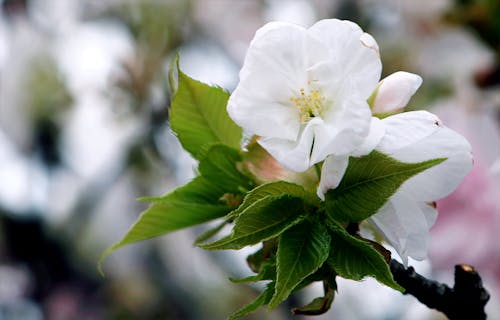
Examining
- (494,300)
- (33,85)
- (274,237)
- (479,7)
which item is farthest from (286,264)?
(33,85)

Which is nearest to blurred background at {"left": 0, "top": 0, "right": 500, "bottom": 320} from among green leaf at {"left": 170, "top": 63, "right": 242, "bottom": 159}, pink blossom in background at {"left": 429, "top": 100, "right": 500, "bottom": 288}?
pink blossom in background at {"left": 429, "top": 100, "right": 500, "bottom": 288}

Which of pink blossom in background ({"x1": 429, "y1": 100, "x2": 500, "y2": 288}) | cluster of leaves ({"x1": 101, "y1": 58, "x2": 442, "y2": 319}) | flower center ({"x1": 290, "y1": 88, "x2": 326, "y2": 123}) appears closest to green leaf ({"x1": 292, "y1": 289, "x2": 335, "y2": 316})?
cluster of leaves ({"x1": 101, "y1": 58, "x2": 442, "y2": 319})

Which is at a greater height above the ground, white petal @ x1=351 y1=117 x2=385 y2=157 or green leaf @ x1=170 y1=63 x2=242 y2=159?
white petal @ x1=351 y1=117 x2=385 y2=157

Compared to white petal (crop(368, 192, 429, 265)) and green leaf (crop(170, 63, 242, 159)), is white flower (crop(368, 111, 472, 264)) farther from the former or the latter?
green leaf (crop(170, 63, 242, 159))

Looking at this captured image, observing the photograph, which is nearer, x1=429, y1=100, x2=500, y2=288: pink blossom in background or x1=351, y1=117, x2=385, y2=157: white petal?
x1=351, y1=117, x2=385, y2=157: white petal

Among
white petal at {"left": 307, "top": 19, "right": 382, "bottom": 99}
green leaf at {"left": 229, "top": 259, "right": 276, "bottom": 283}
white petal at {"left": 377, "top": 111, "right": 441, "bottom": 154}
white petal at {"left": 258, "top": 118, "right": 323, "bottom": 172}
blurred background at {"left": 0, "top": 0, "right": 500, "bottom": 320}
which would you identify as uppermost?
white petal at {"left": 307, "top": 19, "right": 382, "bottom": 99}

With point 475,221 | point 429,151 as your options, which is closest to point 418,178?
point 429,151
